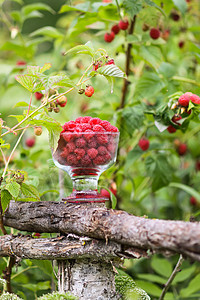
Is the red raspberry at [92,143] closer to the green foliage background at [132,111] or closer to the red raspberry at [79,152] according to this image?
the red raspberry at [79,152]

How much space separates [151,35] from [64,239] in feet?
2.45

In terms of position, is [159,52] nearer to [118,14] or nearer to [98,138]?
[118,14]

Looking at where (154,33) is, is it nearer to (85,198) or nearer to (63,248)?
(85,198)

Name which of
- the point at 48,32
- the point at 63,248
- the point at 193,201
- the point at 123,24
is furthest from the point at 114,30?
the point at 193,201

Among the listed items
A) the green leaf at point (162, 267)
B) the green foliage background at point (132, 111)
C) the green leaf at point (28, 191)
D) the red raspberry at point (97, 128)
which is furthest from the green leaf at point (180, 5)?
the green leaf at point (162, 267)

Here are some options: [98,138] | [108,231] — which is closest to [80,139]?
[98,138]

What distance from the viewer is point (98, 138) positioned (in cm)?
79

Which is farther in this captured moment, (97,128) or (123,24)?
(123,24)

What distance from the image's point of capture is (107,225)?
696mm

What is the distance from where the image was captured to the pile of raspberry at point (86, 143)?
79 centimetres

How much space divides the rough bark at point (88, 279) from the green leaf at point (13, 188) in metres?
0.17

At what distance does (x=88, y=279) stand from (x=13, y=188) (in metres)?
0.24

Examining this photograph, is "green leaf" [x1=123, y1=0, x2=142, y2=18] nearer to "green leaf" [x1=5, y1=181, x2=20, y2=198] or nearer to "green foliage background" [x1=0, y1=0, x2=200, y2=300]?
"green foliage background" [x1=0, y1=0, x2=200, y2=300]

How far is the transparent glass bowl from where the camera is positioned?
79 centimetres
